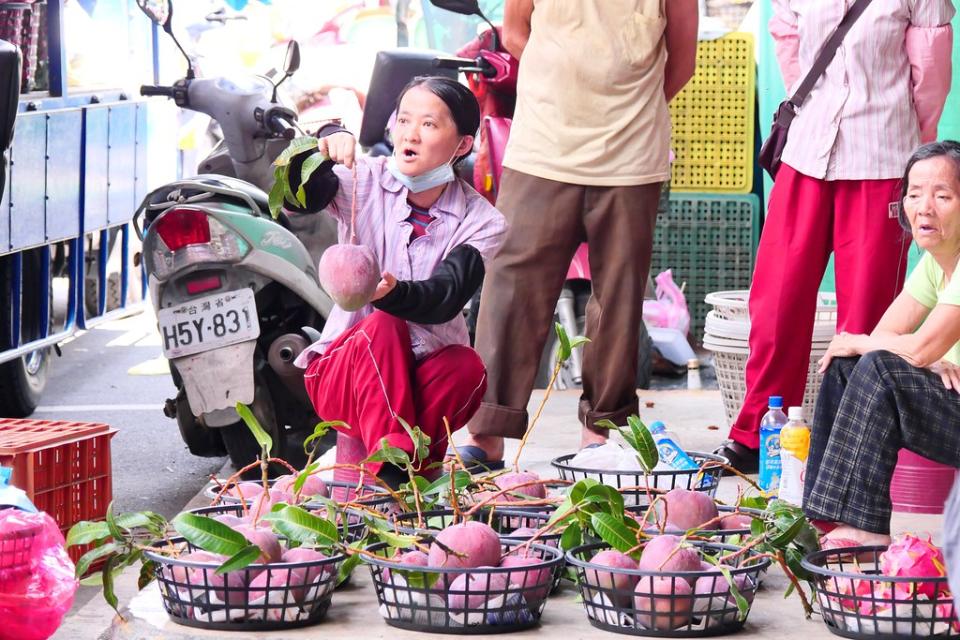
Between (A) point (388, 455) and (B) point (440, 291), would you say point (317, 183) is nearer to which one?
(B) point (440, 291)

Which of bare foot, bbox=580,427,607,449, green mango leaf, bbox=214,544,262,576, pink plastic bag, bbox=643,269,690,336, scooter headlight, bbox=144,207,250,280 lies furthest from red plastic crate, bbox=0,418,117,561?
pink plastic bag, bbox=643,269,690,336

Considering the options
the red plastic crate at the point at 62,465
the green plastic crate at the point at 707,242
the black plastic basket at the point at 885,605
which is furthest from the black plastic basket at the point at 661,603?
the green plastic crate at the point at 707,242

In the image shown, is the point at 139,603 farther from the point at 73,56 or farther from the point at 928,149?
the point at 73,56

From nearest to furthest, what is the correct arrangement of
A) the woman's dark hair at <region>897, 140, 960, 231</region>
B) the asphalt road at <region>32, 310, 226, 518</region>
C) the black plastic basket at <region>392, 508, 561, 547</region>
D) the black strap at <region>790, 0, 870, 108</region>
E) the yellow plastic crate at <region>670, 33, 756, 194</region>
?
the black plastic basket at <region>392, 508, 561, 547</region>
the woman's dark hair at <region>897, 140, 960, 231</region>
the black strap at <region>790, 0, 870, 108</region>
the asphalt road at <region>32, 310, 226, 518</region>
the yellow plastic crate at <region>670, 33, 756, 194</region>

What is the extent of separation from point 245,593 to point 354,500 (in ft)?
1.60

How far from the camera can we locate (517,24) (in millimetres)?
4410

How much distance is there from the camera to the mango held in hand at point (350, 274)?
3174 millimetres

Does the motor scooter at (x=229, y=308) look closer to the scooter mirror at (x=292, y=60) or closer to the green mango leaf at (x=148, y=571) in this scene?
the scooter mirror at (x=292, y=60)

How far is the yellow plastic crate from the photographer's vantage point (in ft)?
26.7

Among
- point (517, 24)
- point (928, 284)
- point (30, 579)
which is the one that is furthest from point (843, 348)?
point (30, 579)

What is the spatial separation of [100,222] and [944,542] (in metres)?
5.09

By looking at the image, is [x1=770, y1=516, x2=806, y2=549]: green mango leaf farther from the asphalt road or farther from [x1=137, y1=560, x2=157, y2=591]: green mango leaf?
the asphalt road

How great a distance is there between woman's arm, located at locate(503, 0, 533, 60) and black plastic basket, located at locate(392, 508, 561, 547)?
5.91 feet

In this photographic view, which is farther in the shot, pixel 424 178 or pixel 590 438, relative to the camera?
pixel 590 438
